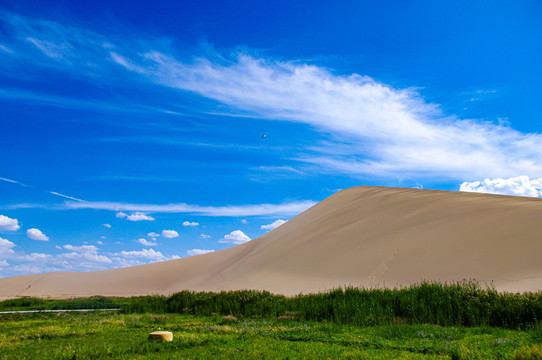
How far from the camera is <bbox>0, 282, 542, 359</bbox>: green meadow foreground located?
388 inches

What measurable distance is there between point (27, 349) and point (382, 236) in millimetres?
31473

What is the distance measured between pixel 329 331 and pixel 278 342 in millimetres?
2306

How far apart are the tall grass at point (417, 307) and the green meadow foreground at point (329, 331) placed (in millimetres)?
35

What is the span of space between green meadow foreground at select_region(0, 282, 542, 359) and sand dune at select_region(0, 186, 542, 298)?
9.40 meters

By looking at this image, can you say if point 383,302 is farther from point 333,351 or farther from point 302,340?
point 333,351

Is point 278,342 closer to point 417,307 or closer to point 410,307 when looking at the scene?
point 410,307

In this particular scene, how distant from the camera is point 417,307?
1493cm

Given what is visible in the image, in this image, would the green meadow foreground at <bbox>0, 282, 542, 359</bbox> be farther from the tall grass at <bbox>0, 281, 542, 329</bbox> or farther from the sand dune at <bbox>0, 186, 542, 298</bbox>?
the sand dune at <bbox>0, 186, 542, 298</bbox>

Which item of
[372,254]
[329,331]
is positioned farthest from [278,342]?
[372,254]

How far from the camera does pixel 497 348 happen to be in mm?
9539

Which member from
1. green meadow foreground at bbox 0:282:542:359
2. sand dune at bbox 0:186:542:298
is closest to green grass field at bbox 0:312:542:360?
green meadow foreground at bbox 0:282:542:359

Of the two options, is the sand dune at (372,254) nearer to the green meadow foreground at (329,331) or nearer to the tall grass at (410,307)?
the tall grass at (410,307)

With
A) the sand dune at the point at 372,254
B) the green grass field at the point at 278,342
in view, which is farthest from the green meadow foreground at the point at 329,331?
the sand dune at the point at 372,254

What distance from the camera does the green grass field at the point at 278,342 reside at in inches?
375
